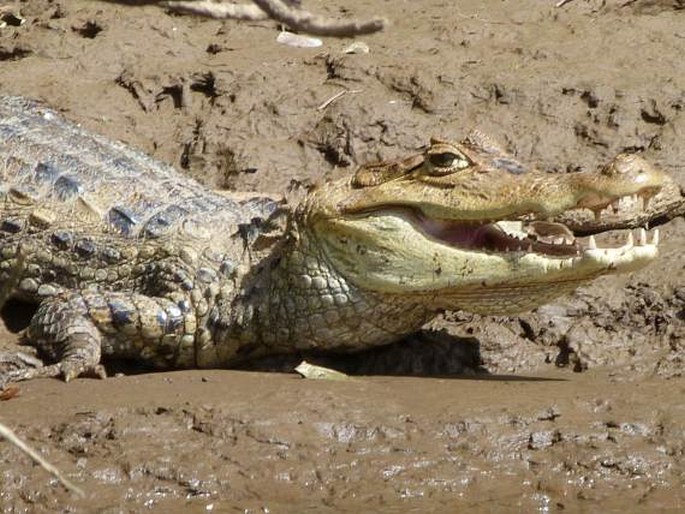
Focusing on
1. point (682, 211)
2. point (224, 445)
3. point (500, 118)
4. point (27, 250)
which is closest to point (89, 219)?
point (27, 250)

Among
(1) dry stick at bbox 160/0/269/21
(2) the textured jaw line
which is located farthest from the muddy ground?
(1) dry stick at bbox 160/0/269/21

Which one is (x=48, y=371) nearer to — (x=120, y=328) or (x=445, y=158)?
(x=120, y=328)

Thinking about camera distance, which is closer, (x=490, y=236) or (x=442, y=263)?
(x=442, y=263)

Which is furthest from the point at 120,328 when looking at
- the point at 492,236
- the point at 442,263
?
the point at 492,236

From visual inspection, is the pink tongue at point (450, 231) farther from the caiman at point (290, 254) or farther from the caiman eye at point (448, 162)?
the caiman eye at point (448, 162)

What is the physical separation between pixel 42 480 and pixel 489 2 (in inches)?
200

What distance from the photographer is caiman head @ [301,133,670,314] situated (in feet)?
19.7

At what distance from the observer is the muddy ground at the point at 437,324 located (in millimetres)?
5535

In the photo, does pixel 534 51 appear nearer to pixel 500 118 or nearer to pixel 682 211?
pixel 500 118

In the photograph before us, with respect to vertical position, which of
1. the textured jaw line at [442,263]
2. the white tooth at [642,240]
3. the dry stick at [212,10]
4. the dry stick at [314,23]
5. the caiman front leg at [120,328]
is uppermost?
the dry stick at [212,10]

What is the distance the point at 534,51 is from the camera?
347 inches

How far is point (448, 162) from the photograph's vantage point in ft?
20.7

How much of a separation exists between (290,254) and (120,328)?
0.79 m

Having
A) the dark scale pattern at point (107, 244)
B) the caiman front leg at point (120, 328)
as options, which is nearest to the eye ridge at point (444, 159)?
the dark scale pattern at point (107, 244)
